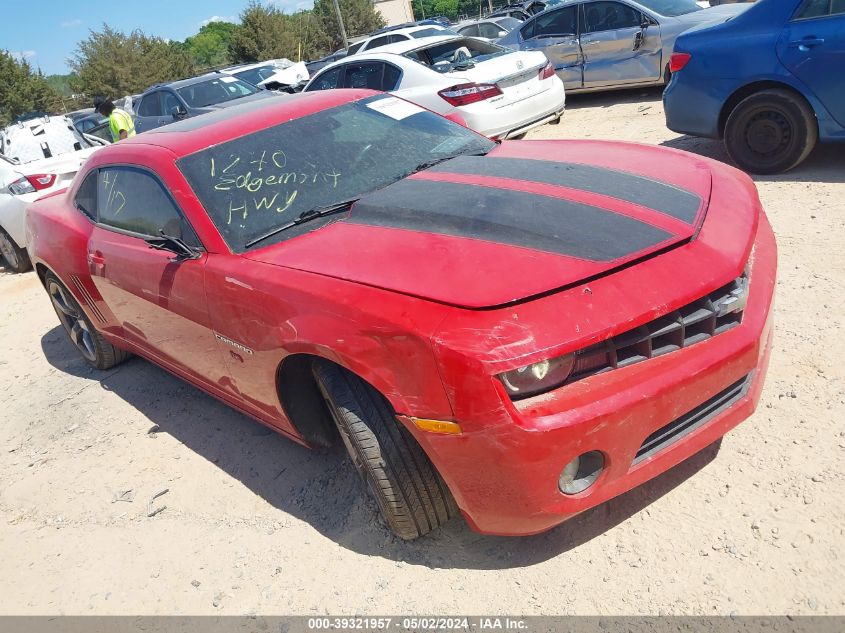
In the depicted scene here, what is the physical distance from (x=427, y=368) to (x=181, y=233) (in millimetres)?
1533

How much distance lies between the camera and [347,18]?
4197 cm

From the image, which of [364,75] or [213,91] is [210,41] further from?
[364,75]

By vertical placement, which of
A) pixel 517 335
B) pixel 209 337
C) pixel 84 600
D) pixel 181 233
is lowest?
pixel 84 600

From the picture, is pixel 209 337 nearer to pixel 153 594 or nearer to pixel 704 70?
pixel 153 594

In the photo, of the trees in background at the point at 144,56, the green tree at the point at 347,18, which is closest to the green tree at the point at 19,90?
the trees in background at the point at 144,56

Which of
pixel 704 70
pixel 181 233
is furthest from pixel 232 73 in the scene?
pixel 181 233

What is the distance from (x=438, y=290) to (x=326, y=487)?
1.36 meters

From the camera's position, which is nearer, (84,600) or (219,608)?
(219,608)

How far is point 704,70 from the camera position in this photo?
5.43 meters

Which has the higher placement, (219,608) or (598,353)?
(598,353)

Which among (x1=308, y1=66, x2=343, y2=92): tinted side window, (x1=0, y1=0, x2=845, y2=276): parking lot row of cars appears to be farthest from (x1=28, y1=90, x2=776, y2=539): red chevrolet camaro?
(x1=308, y1=66, x2=343, y2=92): tinted side window

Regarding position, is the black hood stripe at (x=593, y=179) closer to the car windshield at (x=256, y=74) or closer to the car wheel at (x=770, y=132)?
the car wheel at (x=770, y=132)

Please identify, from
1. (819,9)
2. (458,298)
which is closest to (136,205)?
(458,298)

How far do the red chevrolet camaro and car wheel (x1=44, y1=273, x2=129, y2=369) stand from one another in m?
1.38
